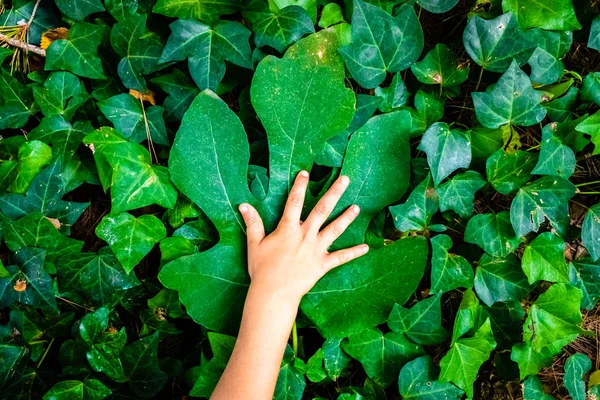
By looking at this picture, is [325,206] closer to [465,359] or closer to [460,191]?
[460,191]

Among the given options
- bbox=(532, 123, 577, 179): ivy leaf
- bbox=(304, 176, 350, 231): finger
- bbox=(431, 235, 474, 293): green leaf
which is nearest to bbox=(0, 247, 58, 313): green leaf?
bbox=(304, 176, 350, 231): finger

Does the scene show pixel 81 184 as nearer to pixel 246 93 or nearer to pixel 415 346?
pixel 246 93

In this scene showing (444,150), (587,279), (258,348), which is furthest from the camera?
(587,279)

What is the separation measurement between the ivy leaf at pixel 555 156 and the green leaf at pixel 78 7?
136 cm

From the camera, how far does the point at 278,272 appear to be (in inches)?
54.6

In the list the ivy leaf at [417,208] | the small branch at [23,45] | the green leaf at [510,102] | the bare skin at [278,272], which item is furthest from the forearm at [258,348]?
the small branch at [23,45]

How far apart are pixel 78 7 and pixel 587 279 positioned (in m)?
1.74

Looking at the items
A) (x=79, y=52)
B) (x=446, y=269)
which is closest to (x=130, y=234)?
(x=79, y=52)

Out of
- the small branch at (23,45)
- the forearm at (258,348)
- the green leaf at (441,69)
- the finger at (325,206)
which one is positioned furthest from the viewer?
the small branch at (23,45)

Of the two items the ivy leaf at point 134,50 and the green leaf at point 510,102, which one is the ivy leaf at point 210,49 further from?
the green leaf at point 510,102

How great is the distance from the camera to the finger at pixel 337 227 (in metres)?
1.42

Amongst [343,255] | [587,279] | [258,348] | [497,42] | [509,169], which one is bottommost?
[587,279]

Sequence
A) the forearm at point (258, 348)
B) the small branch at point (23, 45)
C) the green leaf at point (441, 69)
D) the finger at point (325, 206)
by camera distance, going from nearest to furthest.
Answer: the forearm at point (258, 348)
the finger at point (325, 206)
the green leaf at point (441, 69)
the small branch at point (23, 45)

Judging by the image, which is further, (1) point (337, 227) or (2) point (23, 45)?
(2) point (23, 45)
